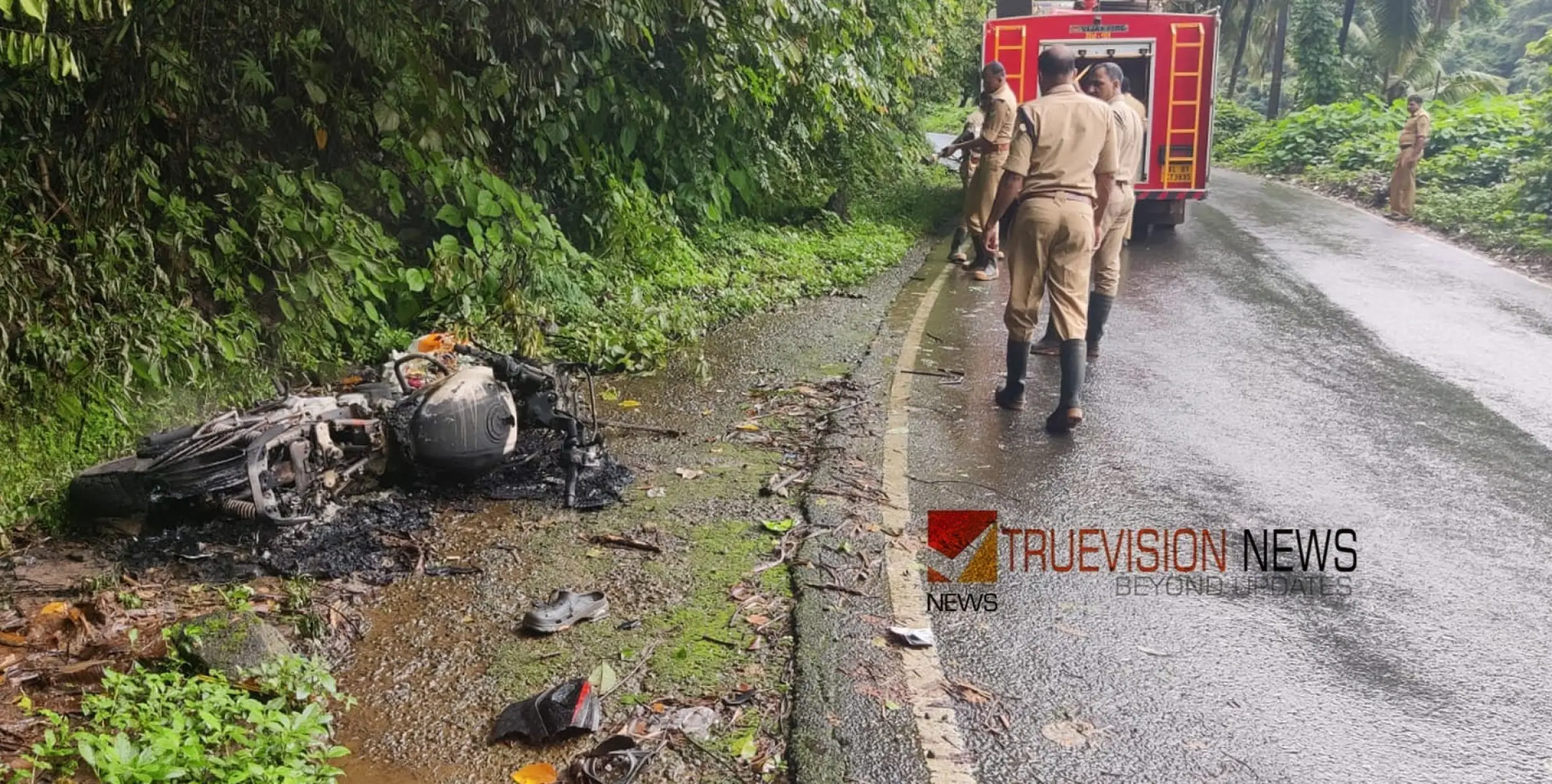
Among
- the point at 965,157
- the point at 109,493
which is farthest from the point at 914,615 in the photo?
the point at 965,157

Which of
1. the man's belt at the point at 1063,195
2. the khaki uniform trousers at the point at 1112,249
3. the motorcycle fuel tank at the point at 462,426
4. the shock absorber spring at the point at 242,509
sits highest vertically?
the man's belt at the point at 1063,195

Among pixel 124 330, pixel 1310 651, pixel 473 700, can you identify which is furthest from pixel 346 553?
pixel 1310 651

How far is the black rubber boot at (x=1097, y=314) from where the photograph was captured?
7625 millimetres

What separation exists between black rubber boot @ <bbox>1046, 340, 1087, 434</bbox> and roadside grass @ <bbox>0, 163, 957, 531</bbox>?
9.06ft

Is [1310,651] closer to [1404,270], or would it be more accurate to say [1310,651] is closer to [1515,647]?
[1515,647]

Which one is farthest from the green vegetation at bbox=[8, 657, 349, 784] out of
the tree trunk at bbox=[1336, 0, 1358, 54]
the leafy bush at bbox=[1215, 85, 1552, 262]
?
the tree trunk at bbox=[1336, 0, 1358, 54]

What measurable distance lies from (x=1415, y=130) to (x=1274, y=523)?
1442 cm

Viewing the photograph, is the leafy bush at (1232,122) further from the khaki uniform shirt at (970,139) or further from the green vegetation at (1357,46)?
the khaki uniform shirt at (970,139)

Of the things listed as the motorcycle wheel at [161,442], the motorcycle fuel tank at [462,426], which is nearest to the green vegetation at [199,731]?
the motorcycle wheel at [161,442]

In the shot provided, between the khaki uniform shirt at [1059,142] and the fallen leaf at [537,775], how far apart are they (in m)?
4.37

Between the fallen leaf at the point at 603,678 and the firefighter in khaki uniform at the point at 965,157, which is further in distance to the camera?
the firefighter in khaki uniform at the point at 965,157

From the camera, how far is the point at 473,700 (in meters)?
3.32

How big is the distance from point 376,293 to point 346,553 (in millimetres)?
2759

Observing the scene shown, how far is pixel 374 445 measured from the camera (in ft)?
15.7
